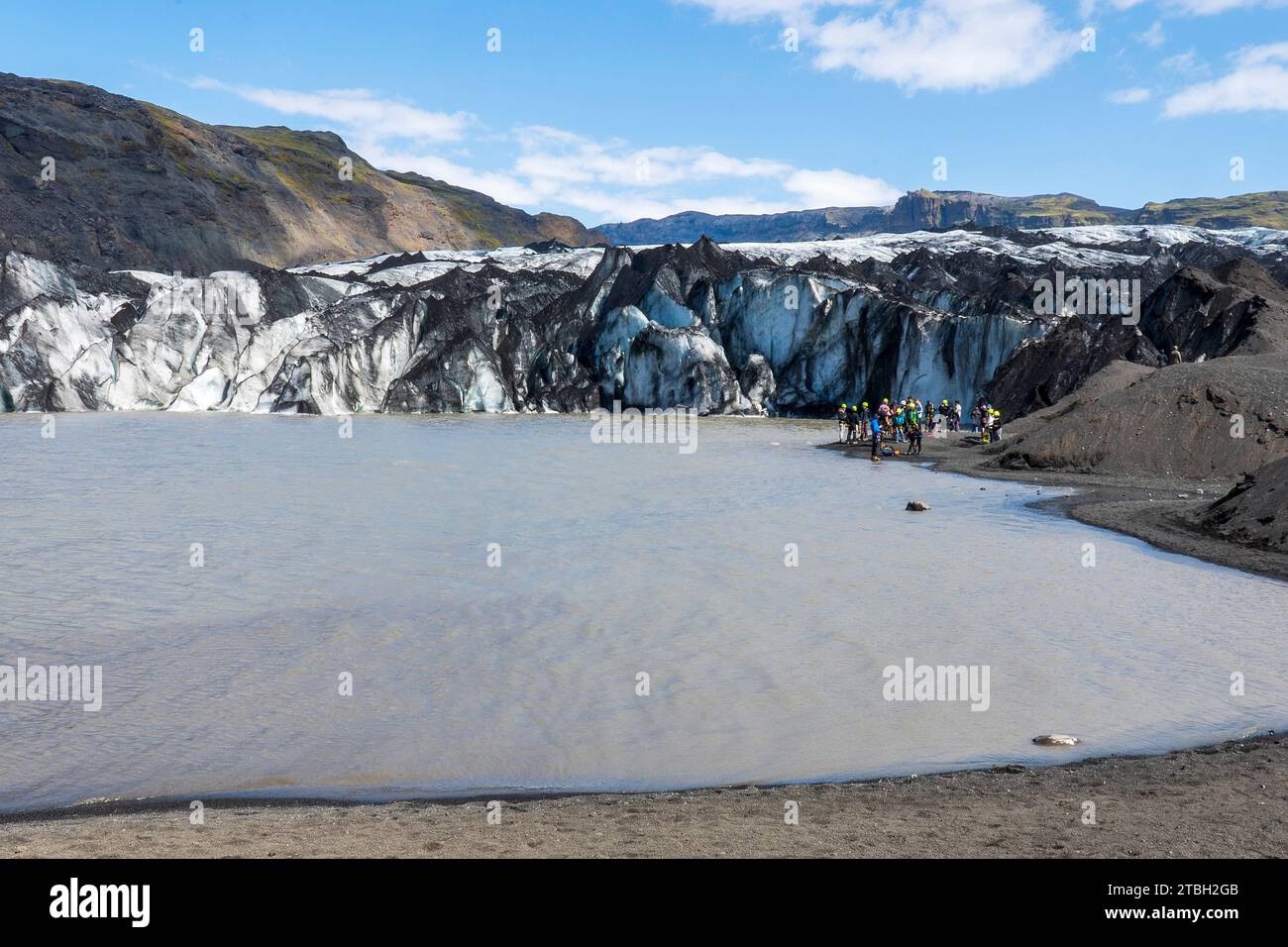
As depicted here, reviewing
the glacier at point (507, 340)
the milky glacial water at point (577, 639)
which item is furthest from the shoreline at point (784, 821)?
the glacier at point (507, 340)

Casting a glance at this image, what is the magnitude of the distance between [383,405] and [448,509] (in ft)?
127

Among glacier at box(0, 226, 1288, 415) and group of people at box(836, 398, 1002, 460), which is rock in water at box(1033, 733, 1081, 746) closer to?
group of people at box(836, 398, 1002, 460)

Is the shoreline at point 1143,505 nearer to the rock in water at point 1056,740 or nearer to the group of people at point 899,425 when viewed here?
the group of people at point 899,425

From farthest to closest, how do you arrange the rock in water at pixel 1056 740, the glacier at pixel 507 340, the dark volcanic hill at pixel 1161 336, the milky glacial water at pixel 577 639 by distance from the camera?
the glacier at pixel 507 340 → the dark volcanic hill at pixel 1161 336 → the rock in water at pixel 1056 740 → the milky glacial water at pixel 577 639

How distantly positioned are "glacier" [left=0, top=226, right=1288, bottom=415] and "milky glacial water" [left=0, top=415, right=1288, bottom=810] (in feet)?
113

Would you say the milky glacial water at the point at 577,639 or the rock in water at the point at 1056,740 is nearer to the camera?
the milky glacial water at the point at 577,639

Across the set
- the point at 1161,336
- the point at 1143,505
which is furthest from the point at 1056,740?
the point at 1161,336

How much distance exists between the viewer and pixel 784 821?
6363 millimetres

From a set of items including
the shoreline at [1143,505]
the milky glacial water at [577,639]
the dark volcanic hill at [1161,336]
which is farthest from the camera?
the dark volcanic hill at [1161,336]

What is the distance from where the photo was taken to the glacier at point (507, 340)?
55344 mm

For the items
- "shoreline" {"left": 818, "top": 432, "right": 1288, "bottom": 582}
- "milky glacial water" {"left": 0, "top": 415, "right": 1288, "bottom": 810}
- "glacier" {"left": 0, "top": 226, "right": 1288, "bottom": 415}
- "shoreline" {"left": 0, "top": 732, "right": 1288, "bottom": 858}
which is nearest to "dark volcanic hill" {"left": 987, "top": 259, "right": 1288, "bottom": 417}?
"glacier" {"left": 0, "top": 226, "right": 1288, "bottom": 415}

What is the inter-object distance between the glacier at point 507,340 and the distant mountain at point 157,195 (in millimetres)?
34091

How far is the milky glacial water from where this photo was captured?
26.5 feet
